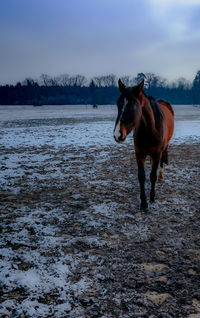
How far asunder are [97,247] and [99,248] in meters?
0.03

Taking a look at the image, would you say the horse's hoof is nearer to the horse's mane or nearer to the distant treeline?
the horse's mane

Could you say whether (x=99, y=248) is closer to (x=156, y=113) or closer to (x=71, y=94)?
(x=156, y=113)

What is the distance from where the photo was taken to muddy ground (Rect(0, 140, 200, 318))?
6.48 feet

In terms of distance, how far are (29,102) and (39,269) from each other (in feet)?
341

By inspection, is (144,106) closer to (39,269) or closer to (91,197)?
(91,197)

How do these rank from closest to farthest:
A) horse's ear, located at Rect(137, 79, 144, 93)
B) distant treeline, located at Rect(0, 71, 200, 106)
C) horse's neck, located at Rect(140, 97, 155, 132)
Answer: horse's ear, located at Rect(137, 79, 144, 93)
horse's neck, located at Rect(140, 97, 155, 132)
distant treeline, located at Rect(0, 71, 200, 106)

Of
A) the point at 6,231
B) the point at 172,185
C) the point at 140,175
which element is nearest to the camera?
the point at 6,231

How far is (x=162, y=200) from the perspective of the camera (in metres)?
4.27

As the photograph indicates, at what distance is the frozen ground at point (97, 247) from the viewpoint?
198 centimetres

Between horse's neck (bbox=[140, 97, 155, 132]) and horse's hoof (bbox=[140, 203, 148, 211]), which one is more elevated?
horse's neck (bbox=[140, 97, 155, 132])

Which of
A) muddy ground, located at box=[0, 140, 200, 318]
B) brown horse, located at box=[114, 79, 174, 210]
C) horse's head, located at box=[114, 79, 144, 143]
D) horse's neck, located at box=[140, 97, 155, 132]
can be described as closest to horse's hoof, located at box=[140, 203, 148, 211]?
brown horse, located at box=[114, 79, 174, 210]

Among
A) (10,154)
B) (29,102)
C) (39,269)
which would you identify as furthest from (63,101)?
(39,269)

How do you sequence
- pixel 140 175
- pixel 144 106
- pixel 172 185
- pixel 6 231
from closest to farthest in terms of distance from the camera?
pixel 6 231 < pixel 144 106 < pixel 140 175 < pixel 172 185

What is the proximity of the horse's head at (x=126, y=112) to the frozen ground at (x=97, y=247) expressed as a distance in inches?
55.6
